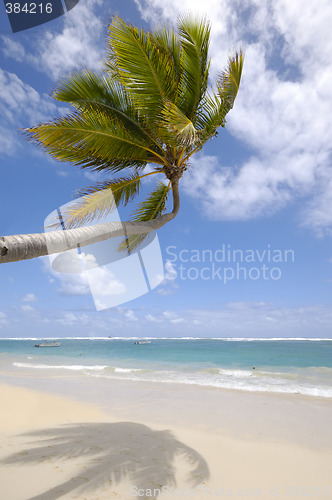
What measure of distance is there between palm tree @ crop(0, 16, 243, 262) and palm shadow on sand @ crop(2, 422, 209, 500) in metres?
3.46

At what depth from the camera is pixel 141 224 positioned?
4809 mm

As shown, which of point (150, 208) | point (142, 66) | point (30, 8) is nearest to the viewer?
point (30, 8)

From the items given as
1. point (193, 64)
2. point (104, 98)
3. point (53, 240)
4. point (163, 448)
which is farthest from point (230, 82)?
point (163, 448)

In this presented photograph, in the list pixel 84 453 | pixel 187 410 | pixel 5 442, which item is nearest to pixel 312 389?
pixel 187 410

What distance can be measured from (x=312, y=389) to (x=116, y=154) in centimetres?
1206

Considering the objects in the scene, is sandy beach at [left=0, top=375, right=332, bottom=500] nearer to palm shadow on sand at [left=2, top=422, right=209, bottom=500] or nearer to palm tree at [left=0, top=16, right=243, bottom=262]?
palm shadow on sand at [left=2, top=422, right=209, bottom=500]

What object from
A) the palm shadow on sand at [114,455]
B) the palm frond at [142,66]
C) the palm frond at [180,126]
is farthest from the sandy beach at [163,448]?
the palm frond at [142,66]

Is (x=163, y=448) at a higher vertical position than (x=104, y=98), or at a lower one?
lower

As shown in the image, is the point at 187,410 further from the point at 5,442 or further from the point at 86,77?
the point at 86,77

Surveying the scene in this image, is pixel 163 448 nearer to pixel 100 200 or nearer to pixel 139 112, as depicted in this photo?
pixel 100 200

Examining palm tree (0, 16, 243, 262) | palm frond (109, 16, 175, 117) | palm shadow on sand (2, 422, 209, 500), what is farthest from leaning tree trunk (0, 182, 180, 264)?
palm shadow on sand (2, 422, 209, 500)

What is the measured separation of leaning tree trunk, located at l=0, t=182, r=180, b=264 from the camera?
2.92m

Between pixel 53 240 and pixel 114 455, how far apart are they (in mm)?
3859

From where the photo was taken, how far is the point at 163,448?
5.43m
